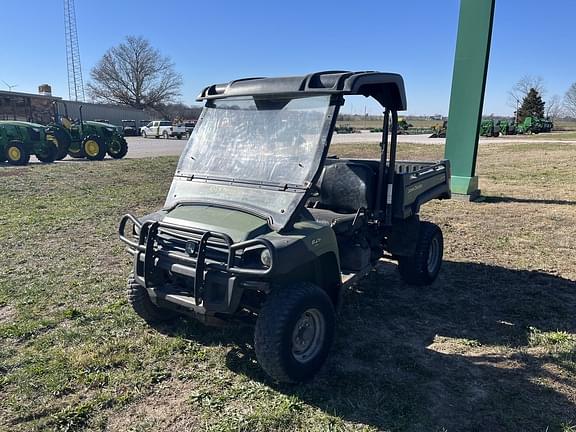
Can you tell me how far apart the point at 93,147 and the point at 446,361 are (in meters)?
17.1

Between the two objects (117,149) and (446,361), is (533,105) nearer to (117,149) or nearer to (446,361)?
(117,149)

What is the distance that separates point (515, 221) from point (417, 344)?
5117mm

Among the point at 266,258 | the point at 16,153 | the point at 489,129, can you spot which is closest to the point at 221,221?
the point at 266,258

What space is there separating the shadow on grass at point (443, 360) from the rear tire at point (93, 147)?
1548cm

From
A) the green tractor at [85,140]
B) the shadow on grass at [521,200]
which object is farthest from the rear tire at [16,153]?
the shadow on grass at [521,200]

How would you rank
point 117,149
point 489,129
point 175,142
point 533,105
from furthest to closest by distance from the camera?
point 533,105 → point 489,129 → point 175,142 → point 117,149

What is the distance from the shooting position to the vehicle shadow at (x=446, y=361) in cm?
276

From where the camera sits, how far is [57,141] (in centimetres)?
1680

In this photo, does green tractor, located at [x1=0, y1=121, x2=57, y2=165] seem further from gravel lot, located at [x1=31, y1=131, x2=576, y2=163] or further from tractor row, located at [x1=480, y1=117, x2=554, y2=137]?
tractor row, located at [x1=480, y1=117, x2=554, y2=137]

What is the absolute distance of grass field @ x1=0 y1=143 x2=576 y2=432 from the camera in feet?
8.92

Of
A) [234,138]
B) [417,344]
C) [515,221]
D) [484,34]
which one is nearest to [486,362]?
[417,344]

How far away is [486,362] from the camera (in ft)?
11.0

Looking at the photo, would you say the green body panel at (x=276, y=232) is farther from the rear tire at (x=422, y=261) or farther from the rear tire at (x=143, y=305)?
the rear tire at (x=422, y=261)

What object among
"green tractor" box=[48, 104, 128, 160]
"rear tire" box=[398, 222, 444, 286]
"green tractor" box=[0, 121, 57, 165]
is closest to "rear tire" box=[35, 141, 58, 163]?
"green tractor" box=[0, 121, 57, 165]
